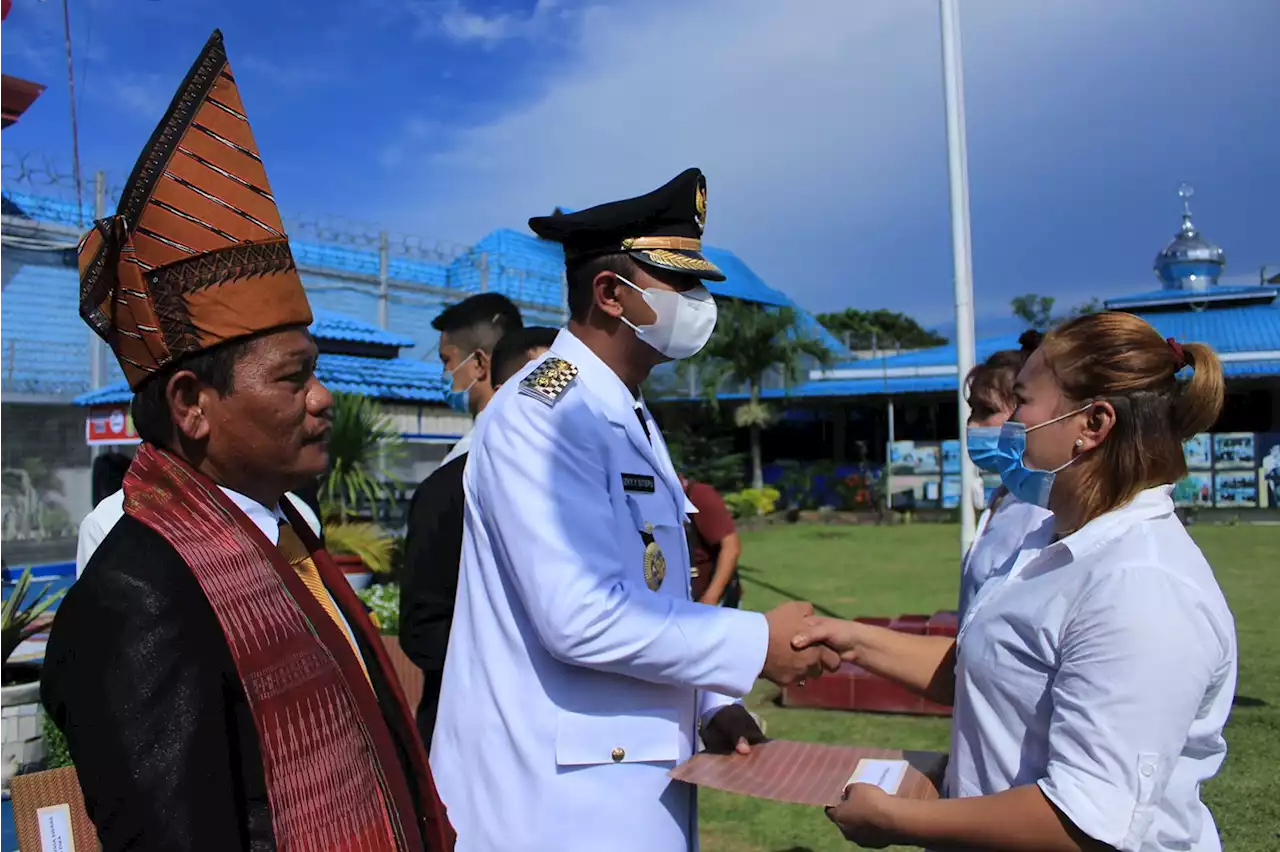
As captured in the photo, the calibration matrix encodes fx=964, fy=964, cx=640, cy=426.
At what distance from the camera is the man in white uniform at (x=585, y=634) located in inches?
69.9

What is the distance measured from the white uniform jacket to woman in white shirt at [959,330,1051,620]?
0.75 metres

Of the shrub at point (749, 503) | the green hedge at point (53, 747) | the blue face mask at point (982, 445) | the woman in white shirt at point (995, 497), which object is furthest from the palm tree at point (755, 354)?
the blue face mask at point (982, 445)

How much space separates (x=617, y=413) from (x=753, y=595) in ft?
29.8

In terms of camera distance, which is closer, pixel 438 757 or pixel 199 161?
pixel 199 161

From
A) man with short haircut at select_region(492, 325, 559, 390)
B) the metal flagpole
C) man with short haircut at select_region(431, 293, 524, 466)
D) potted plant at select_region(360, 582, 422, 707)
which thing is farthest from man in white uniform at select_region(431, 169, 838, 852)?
the metal flagpole

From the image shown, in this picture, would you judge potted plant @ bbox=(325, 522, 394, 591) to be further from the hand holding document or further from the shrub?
the shrub

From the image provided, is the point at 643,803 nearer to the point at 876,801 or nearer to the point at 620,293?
the point at 876,801

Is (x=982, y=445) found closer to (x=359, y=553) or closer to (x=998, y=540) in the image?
(x=998, y=540)

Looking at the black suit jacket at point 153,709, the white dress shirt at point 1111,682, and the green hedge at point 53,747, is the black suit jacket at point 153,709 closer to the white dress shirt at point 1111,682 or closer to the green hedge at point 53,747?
the white dress shirt at point 1111,682

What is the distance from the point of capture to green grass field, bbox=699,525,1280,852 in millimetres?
4426

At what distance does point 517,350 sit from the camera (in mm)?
3785

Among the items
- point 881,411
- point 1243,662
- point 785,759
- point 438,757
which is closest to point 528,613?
point 438,757

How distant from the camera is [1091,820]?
5.15 ft

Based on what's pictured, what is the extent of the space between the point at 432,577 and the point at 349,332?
Answer: 9.12 metres
